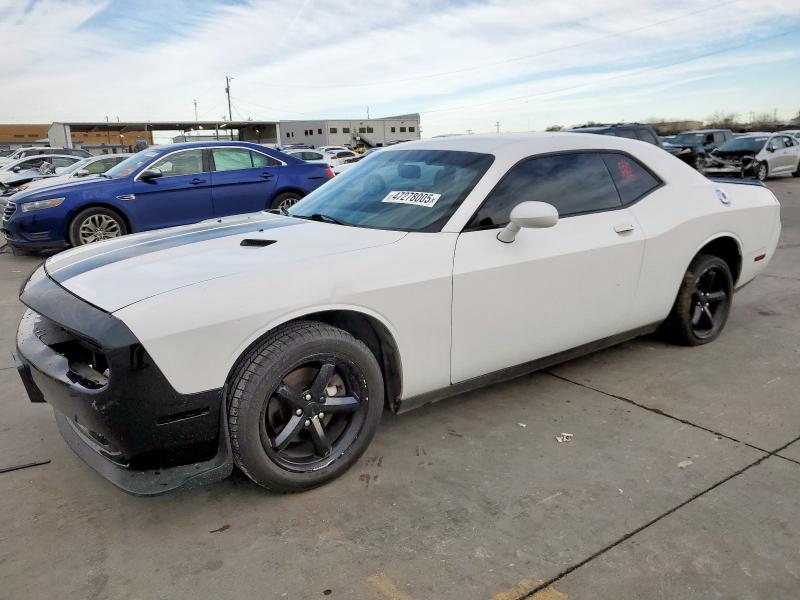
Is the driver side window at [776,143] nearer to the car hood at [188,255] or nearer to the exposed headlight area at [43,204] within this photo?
the exposed headlight area at [43,204]

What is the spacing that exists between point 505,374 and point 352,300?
109 cm

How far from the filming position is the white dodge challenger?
229 cm

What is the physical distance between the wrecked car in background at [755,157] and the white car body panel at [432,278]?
52.9 feet

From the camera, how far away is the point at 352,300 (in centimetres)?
264

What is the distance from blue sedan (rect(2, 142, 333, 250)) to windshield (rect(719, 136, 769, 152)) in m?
14.8

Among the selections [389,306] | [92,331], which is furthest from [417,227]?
[92,331]

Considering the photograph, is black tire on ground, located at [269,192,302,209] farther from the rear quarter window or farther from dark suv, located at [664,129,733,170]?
dark suv, located at [664,129,733,170]

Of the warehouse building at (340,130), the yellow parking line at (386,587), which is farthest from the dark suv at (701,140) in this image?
the warehouse building at (340,130)

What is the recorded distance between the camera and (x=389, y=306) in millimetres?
2736

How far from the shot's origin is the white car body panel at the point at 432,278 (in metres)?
2.33

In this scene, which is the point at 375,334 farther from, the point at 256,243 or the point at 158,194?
the point at 158,194

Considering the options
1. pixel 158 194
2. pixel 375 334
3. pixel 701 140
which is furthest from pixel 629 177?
pixel 701 140

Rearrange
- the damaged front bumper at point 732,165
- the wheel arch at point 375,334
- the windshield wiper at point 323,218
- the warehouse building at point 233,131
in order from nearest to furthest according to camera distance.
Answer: the wheel arch at point 375,334
the windshield wiper at point 323,218
the damaged front bumper at point 732,165
the warehouse building at point 233,131

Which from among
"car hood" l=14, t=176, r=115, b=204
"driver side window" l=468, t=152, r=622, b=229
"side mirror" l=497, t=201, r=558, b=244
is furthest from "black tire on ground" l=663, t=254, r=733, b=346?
"car hood" l=14, t=176, r=115, b=204
